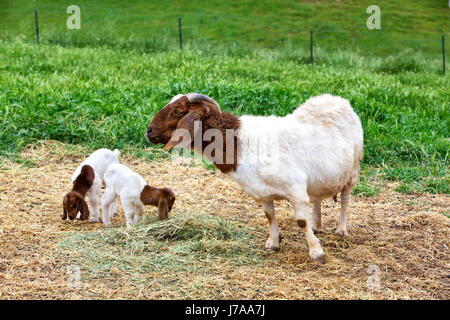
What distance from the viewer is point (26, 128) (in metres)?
9.72

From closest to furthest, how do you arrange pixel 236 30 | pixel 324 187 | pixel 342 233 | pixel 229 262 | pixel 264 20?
pixel 229 262
pixel 324 187
pixel 342 233
pixel 236 30
pixel 264 20

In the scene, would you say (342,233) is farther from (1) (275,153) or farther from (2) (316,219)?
(1) (275,153)

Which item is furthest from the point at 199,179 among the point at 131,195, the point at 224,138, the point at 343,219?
the point at 224,138

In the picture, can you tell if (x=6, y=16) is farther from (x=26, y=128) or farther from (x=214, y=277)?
(x=214, y=277)

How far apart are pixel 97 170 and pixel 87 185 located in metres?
0.30

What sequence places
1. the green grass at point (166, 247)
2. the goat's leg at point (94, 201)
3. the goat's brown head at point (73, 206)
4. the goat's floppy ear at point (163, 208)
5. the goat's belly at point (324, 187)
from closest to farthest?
the green grass at point (166, 247), the goat's belly at point (324, 187), the goat's floppy ear at point (163, 208), the goat's brown head at point (73, 206), the goat's leg at point (94, 201)

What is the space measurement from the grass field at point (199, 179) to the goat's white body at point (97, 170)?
32 centimetres

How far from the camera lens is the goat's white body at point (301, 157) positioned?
548 centimetres

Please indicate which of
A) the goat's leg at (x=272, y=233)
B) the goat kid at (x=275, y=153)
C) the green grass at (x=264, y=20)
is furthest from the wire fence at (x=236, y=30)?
the goat's leg at (x=272, y=233)

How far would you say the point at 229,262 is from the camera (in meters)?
A: 5.57

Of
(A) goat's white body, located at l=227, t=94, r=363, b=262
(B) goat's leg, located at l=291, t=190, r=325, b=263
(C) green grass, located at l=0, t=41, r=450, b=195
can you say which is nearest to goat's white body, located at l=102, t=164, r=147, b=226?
(A) goat's white body, located at l=227, t=94, r=363, b=262

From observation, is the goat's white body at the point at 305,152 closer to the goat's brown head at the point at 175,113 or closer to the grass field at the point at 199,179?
the goat's brown head at the point at 175,113

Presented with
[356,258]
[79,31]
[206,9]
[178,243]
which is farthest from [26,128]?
[206,9]

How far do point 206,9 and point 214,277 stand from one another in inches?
1078
